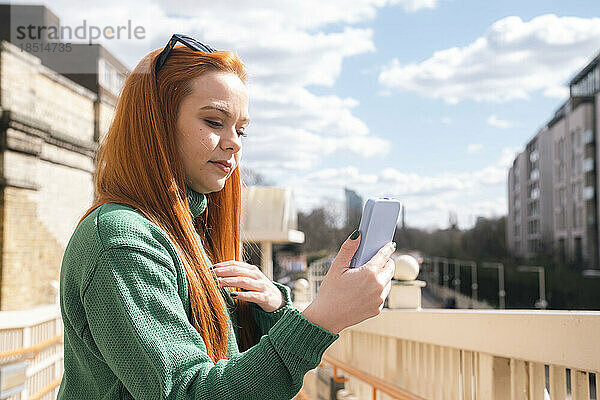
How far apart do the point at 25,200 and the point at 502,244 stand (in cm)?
5671

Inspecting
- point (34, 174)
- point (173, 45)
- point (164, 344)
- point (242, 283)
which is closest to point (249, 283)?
point (242, 283)

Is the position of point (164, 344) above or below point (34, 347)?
above

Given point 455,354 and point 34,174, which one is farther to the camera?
point 34,174

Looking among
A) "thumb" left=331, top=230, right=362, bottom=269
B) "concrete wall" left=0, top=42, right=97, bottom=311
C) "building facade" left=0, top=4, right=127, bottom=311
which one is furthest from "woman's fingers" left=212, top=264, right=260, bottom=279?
"building facade" left=0, top=4, right=127, bottom=311

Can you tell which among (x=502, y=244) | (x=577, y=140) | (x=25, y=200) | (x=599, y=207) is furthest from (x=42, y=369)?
(x=502, y=244)

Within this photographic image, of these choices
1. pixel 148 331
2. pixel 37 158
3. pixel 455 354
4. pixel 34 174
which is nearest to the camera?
pixel 148 331

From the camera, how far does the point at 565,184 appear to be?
48.3 metres

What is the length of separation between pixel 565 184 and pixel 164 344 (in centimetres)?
5152

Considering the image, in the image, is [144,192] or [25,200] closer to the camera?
[144,192]

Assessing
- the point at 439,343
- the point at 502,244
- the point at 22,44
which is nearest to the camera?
the point at 439,343

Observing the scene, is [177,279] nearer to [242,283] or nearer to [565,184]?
[242,283]

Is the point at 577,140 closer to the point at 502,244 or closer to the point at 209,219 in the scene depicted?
the point at 502,244

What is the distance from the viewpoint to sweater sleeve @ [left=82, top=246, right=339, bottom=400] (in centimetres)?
106

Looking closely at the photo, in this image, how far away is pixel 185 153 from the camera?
4.41 ft
